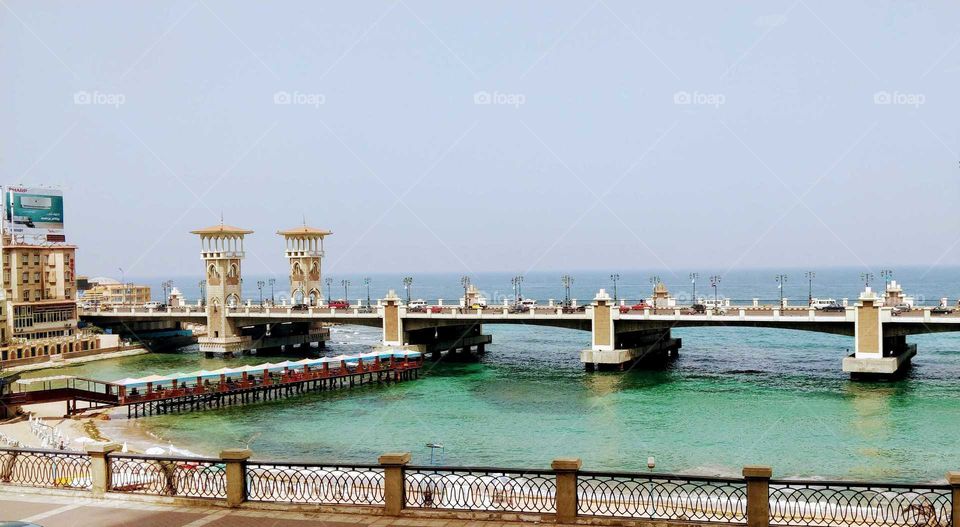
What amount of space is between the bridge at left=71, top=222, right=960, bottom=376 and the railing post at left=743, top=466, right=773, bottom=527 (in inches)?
1844

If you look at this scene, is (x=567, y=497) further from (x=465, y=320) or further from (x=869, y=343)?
(x=465, y=320)

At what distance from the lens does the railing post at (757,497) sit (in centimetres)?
1622

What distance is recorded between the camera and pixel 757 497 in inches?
642

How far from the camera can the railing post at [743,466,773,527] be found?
16.2 metres

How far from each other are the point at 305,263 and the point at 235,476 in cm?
7871

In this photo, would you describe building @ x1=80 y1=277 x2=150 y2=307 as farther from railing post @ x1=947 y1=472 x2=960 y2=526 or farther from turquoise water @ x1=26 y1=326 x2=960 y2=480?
railing post @ x1=947 y1=472 x2=960 y2=526

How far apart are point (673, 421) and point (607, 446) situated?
7.79 m

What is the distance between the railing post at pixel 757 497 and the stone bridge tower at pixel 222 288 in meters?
75.1

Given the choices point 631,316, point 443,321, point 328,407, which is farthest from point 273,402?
point 631,316

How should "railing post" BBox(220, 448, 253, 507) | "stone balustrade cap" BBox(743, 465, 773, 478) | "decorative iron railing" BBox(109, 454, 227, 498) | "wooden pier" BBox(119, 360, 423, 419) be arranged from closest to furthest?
1. "stone balustrade cap" BBox(743, 465, 773, 478)
2. "railing post" BBox(220, 448, 253, 507)
3. "decorative iron railing" BBox(109, 454, 227, 498)
4. "wooden pier" BBox(119, 360, 423, 419)

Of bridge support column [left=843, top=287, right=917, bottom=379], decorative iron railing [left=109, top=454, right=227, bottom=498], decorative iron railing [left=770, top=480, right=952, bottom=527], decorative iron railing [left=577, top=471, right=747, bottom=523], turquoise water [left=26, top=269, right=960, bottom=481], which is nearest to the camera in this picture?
decorative iron railing [left=770, top=480, right=952, bottom=527]

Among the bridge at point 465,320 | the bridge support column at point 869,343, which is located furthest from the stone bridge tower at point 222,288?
the bridge support column at point 869,343

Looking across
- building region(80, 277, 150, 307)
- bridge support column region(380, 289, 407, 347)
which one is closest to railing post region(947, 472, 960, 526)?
bridge support column region(380, 289, 407, 347)

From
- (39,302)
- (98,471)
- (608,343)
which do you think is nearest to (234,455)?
(98,471)
